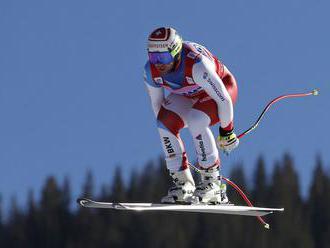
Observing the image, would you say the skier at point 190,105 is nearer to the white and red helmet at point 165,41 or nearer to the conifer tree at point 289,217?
the white and red helmet at point 165,41

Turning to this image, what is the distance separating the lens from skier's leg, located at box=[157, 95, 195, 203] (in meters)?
22.3

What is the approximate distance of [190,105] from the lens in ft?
73.6

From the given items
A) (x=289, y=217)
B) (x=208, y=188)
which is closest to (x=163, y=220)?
(x=289, y=217)

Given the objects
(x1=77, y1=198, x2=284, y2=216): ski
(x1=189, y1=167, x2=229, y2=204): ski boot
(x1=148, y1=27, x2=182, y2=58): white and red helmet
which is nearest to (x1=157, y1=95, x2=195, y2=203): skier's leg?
(x1=189, y1=167, x2=229, y2=204): ski boot

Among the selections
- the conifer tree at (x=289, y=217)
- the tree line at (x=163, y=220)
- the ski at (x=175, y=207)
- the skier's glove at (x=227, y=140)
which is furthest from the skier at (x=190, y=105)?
the conifer tree at (x=289, y=217)

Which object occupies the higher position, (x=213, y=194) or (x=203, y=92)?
(x=203, y=92)

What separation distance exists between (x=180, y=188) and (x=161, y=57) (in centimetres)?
226

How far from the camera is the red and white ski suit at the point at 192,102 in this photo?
21.9 meters

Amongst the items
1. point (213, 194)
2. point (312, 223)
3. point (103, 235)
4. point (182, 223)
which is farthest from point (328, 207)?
point (213, 194)

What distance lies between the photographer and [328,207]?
11612 cm

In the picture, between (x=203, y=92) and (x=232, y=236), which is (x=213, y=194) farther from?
(x=232, y=236)

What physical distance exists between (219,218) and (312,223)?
7617 millimetres

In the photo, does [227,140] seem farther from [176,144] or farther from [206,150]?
[176,144]

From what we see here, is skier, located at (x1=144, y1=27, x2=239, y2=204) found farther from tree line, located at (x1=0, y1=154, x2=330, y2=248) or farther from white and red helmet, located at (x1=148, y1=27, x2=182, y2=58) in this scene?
tree line, located at (x1=0, y1=154, x2=330, y2=248)
